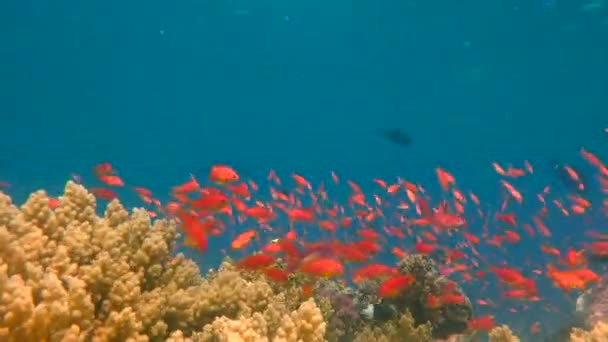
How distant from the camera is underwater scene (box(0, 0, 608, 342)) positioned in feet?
10.9

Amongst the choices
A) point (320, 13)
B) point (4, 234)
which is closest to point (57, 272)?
point (4, 234)

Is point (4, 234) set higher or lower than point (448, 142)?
lower

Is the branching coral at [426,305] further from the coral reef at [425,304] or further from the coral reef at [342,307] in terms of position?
the coral reef at [342,307]

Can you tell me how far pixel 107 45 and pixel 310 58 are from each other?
31.0 meters

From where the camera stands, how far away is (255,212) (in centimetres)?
900

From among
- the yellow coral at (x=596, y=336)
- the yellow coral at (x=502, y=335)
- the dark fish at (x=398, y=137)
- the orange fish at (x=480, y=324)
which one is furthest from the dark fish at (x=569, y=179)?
the yellow coral at (x=596, y=336)

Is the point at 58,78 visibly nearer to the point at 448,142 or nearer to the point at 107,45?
the point at 107,45

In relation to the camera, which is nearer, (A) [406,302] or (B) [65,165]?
(A) [406,302]

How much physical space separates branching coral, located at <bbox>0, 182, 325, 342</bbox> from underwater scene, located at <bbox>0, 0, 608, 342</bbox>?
0.04ft

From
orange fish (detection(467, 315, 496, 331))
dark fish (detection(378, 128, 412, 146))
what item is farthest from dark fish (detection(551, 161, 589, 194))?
orange fish (detection(467, 315, 496, 331))

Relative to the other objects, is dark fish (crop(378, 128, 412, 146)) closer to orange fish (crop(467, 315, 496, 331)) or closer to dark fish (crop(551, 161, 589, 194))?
dark fish (crop(551, 161, 589, 194))

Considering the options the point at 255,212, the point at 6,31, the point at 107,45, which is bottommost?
the point at 255,212

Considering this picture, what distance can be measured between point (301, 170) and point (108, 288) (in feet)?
385

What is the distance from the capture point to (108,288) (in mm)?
2961
